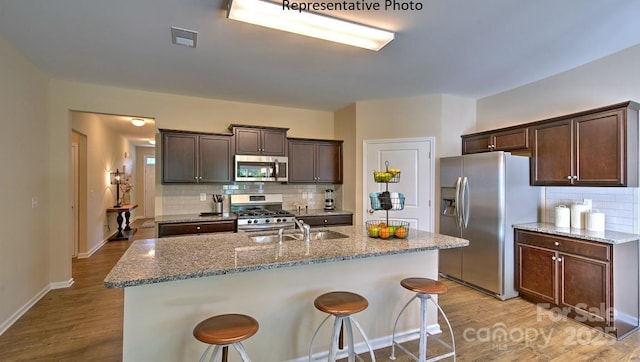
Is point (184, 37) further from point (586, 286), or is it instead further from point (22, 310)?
point (586, 286)

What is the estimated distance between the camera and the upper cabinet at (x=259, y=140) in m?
4.41

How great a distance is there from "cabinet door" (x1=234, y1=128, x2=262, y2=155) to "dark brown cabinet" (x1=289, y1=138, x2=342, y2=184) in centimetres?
55

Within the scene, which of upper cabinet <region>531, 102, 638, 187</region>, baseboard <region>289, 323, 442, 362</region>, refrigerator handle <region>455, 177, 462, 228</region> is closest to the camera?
baseboard <region>289, 323, 442, 362</region>

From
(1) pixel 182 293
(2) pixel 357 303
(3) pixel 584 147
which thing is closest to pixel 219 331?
(1) pixel 182 293

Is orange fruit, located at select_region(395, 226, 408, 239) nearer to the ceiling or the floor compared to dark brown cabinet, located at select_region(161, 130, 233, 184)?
nearer to the floor

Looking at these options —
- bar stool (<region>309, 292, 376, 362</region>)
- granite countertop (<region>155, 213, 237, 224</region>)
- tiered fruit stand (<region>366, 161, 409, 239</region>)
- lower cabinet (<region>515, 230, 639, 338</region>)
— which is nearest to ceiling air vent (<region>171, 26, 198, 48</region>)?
tiered fruit stand (<region>366, 161, 409, 239</region>)

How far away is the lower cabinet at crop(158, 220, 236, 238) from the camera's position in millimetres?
3795

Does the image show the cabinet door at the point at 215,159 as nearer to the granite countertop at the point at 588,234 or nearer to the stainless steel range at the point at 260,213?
the stainless steel range at the point at 260,213

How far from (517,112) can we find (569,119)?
3.14 feet

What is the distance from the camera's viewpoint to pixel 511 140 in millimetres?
3840

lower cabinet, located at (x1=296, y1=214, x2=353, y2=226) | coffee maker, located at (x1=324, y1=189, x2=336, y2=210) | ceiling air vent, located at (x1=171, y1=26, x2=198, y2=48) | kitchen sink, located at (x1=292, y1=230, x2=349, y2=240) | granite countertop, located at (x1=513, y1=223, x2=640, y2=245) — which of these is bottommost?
lower cabinet, located at (x1=296, y1=214, x2=353, y2=226)

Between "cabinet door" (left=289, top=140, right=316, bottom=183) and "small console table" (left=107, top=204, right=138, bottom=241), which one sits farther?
"small console table" (left=107, top=204, right=138, bottom=241)

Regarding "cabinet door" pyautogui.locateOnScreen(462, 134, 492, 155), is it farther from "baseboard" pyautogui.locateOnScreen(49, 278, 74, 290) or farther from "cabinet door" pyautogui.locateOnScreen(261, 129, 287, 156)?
"baseboard" pyautogui.locateOnScreen(49, 278, 74, 290)

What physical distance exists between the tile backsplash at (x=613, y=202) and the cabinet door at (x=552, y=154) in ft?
0.99
